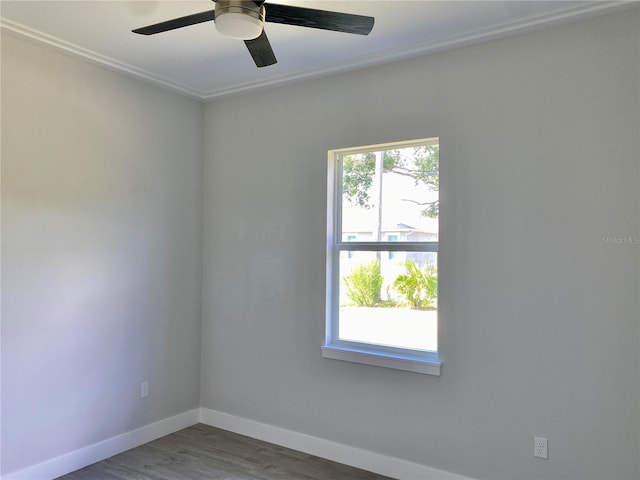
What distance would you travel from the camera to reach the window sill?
9.37 ft

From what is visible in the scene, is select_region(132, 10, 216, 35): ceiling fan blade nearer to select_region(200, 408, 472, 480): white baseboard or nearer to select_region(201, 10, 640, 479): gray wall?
select_region(201, 10, 640, 479): gray wall

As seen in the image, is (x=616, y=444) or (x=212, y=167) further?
(x=212, y=167)

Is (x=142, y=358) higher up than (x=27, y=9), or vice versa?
(x=27, y=9)

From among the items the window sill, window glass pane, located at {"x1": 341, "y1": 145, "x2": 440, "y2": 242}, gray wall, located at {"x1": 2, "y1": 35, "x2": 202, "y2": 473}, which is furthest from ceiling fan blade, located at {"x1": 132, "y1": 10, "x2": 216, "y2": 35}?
the window sill

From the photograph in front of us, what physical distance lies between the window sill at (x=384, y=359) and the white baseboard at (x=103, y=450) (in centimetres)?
143

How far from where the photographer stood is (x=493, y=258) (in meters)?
2.69

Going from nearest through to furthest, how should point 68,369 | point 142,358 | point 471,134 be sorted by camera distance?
point 471,134 → point 68,369 → point 142,358

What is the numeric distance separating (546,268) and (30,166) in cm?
310

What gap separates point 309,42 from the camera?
Result: 2.86 metres

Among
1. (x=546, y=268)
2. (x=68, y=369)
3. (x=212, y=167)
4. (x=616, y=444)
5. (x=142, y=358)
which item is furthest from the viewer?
(x=212, y=167)

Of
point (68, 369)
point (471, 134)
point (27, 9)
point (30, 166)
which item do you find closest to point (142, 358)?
point (68, 369)

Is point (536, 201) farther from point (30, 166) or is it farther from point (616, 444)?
point (30, 166)

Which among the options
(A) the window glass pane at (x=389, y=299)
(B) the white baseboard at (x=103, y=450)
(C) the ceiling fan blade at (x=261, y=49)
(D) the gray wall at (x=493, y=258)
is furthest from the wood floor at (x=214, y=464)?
(C) the ceiling fan blade at (x=261, y=49)

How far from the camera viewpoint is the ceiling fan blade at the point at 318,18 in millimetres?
1872
